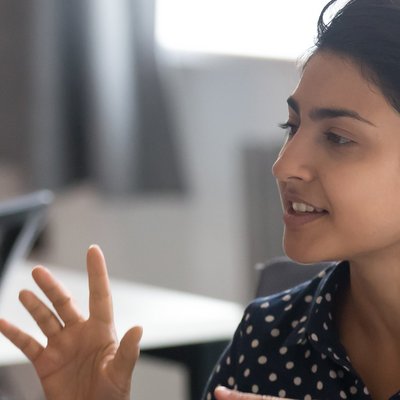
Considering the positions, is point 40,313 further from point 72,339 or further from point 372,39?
point 372,39

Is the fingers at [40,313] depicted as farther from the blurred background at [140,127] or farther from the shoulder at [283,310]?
the blurred background at [140,127]

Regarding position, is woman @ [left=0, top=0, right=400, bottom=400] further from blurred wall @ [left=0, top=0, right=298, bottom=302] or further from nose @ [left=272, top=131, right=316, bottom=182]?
blurred wall @ [left=0, top=0, right=298, bottom=302]

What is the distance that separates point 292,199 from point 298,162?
5cm

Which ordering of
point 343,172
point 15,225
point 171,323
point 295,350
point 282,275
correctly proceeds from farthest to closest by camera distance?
point 15,225 < point 171,323 < point 282,275 < point 295,350 < point 343,172

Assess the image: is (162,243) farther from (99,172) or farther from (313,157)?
(313,157)

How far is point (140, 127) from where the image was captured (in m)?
3.70

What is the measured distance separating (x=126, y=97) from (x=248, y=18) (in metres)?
0.56

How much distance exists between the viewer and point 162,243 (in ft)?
12.4

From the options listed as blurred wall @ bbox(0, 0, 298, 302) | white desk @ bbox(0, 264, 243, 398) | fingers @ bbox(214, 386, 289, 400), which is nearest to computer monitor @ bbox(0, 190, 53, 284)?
white desk @ bbox(0, 264, 243, 398)

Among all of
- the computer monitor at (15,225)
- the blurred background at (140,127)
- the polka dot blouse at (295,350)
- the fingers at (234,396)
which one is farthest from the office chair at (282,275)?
the blurred background at (140,127)

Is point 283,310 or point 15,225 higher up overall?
point 283,310

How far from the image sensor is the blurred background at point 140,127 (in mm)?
3568

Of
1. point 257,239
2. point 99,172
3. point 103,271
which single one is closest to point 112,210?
point 99,172

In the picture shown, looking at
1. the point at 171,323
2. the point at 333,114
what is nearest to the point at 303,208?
the point at 333,114
